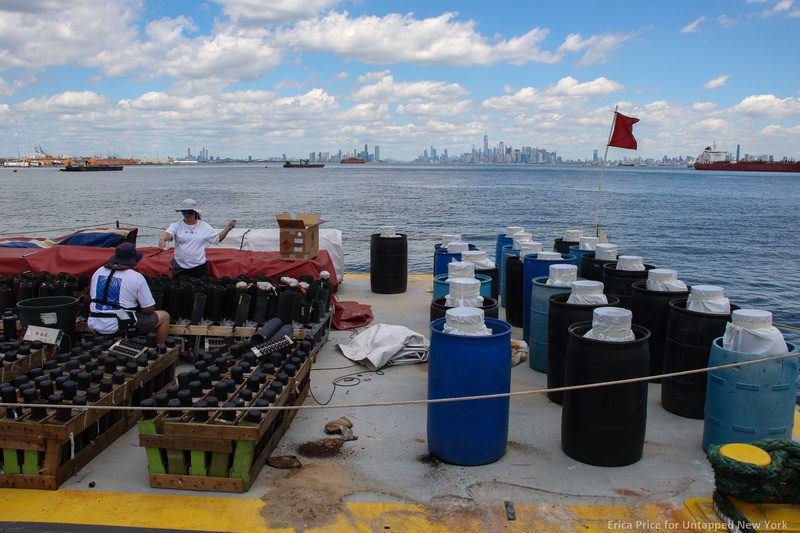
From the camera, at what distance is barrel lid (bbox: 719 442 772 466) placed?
3581mm

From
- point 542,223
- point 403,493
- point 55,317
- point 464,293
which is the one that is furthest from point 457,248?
point 542,223

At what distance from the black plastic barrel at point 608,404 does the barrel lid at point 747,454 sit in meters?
0.80

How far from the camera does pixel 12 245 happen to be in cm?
1040

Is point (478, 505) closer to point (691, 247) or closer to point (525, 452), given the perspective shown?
point (525, 452)

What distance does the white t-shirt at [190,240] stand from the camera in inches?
321

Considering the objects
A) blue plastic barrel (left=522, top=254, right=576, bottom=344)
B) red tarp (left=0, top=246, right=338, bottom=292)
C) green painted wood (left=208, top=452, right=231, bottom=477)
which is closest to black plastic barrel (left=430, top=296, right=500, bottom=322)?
blue plastic barrel (left=522, top=254, right=576, bottom=344)

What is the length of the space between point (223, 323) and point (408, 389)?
274 cm

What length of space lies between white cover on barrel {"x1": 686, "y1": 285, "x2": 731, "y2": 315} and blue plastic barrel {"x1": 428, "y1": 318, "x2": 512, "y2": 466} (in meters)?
2.30

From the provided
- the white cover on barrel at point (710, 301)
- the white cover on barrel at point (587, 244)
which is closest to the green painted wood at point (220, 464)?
the white cover on barrel at point (710, 301)

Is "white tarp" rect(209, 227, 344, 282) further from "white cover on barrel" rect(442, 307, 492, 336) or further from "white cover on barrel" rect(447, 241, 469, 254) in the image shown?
"white cover on barrel" rect(442, 307, 492, 336)

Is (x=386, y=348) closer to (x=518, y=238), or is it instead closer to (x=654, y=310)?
(x=654, y=310)

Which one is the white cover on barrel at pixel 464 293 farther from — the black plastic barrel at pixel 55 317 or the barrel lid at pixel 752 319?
the black plastic barrel at pixel 55 317

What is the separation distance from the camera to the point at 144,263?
917 cm

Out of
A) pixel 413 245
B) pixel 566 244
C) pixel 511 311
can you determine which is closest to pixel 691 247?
pixel 413 245
